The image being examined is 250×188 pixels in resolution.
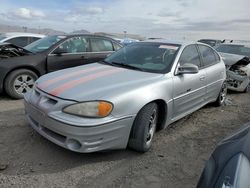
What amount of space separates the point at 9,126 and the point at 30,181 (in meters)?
1.63

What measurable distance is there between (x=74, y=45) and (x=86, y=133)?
13.8ft

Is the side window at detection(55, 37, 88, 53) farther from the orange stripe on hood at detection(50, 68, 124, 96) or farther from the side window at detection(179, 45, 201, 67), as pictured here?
the side window at detection(179, 45, 201, 67)

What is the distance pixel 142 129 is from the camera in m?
3.36

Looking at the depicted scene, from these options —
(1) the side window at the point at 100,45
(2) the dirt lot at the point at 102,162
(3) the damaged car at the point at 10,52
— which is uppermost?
(1) the side window at the point at 100,45

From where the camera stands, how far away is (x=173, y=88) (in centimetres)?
387

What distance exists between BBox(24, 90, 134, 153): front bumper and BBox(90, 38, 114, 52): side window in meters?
4.00

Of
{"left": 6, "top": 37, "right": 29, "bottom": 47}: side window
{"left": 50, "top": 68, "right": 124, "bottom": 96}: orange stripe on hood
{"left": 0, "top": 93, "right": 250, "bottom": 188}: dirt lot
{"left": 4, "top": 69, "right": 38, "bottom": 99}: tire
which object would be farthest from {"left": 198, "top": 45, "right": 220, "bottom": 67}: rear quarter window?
{"left": 6, "top": 37, "right": 29, "bottom": 47}: side window

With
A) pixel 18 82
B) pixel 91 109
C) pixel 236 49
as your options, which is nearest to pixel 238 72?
pixel 236 49

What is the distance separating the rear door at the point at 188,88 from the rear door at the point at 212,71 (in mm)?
202

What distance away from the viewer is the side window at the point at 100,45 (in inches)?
278

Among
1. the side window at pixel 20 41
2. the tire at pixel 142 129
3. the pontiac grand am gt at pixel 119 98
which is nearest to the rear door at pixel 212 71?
the pontiac grand am gt at pixel 119 98

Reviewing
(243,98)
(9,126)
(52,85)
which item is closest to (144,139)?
(52,85)

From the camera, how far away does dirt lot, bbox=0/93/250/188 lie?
294 cm

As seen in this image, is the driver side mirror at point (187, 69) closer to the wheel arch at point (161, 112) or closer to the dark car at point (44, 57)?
the wheel arch at point (161, 112)
